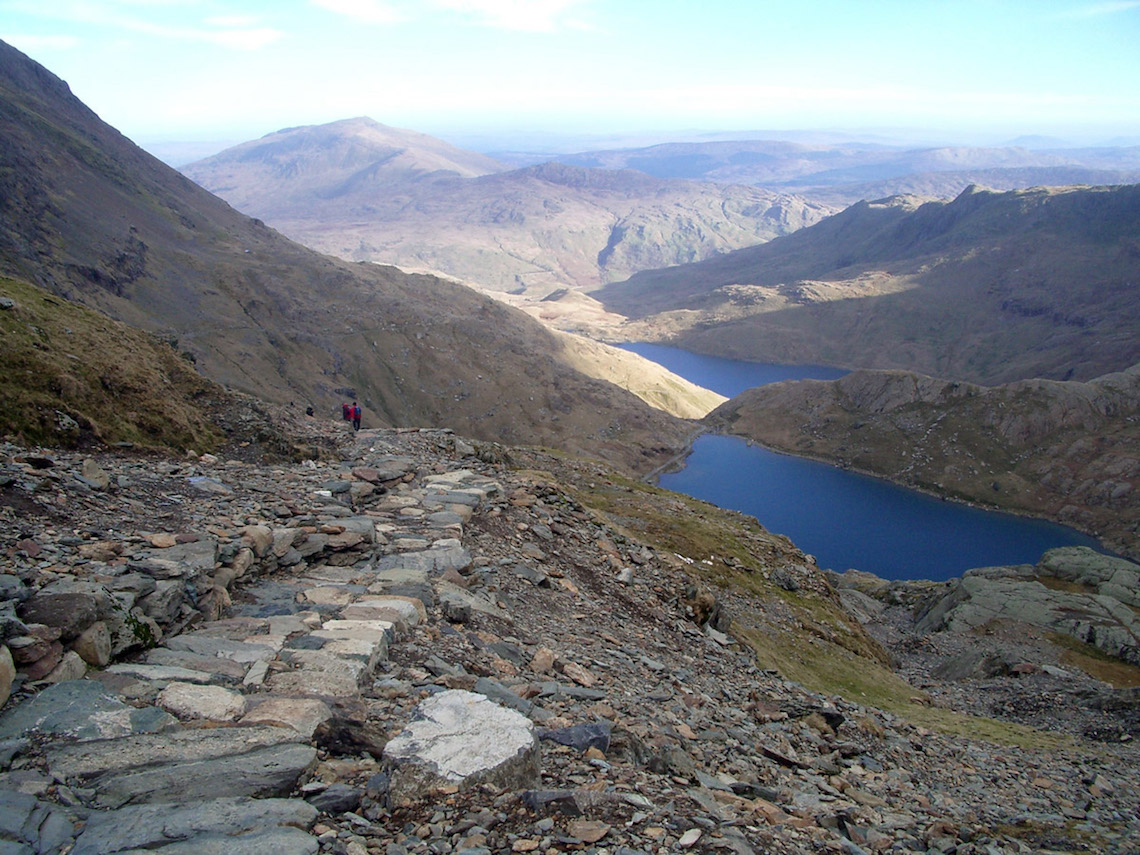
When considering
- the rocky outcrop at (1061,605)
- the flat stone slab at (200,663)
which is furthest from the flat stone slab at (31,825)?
the rocky outcrop at (1061,605)

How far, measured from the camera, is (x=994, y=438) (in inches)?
5423

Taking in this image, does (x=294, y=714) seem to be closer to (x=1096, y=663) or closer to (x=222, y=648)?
(x=222, y=648)

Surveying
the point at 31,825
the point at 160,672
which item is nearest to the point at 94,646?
the point at 160,672

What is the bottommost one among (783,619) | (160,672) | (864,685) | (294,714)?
(864,685)

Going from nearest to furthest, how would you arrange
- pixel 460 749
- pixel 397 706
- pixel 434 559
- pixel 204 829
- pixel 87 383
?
pixel 204 829 < pixel 460 749 < pixel 397 706 < pixel 434 559 < pixel 87 383

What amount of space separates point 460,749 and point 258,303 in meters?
128

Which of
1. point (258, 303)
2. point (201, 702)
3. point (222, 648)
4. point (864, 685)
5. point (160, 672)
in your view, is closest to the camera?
point (201, 702)

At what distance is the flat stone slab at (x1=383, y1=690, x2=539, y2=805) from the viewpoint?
8039 millimetres

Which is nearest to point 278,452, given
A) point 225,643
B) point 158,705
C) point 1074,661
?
point 225,643

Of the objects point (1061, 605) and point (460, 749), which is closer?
point (460, 749)

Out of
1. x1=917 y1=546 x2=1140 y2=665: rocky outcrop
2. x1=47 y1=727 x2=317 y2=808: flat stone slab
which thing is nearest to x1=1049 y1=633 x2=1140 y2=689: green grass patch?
x1=917 y1=546 x2=1140 y2=665: rocky outcrop

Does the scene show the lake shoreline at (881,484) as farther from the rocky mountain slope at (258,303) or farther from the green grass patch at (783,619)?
the green grass patch at (783,619)

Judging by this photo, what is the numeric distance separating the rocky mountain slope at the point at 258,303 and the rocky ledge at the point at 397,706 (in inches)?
3237

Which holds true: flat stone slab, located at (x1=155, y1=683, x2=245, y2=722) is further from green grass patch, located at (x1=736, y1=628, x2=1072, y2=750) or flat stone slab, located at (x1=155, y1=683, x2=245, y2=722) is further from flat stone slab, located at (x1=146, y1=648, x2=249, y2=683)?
green grass patch, located at (x1=736, y1=628, x2=1072, y2=750)
